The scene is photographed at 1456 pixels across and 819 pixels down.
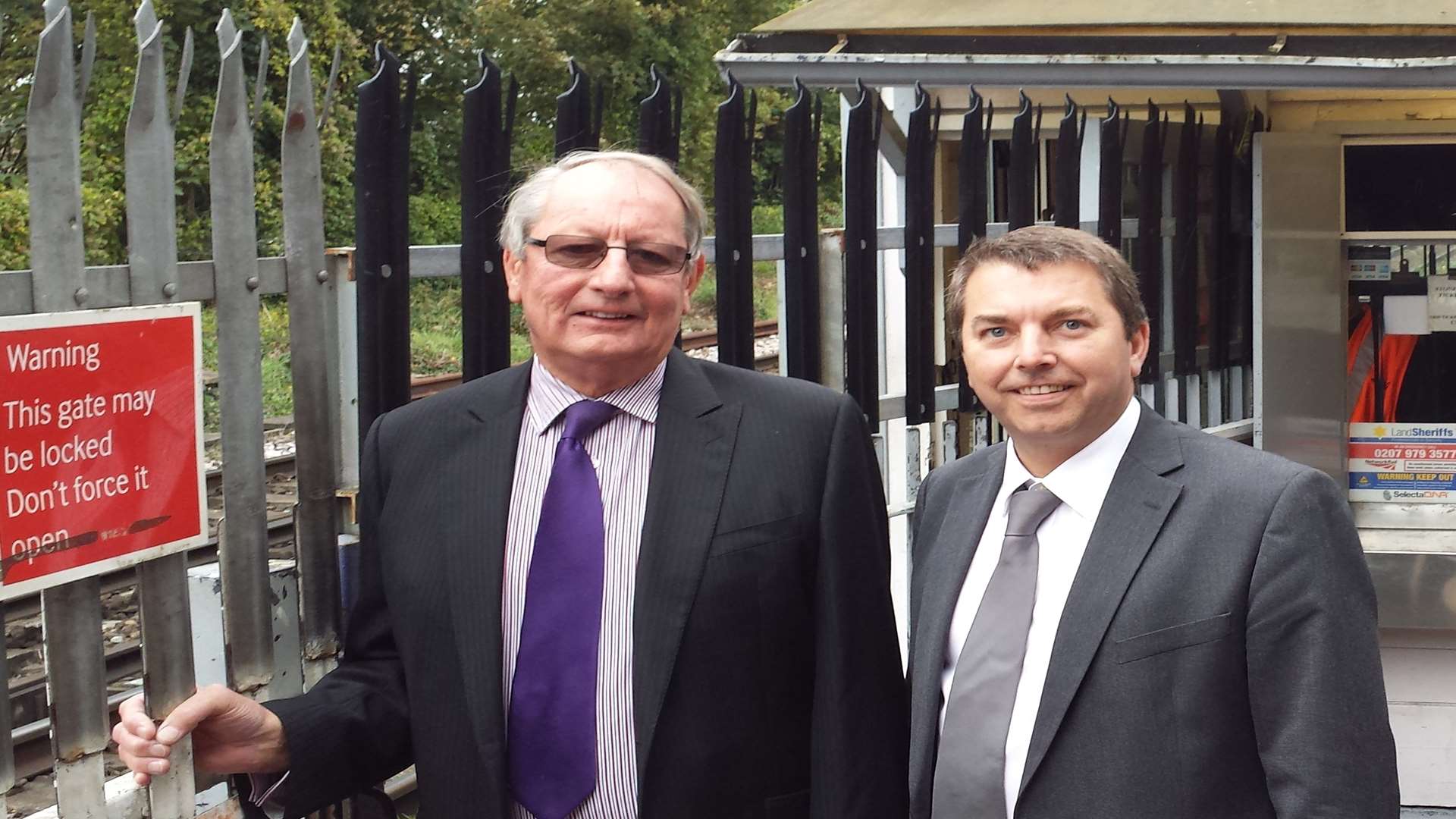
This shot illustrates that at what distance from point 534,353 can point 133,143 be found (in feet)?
2.27

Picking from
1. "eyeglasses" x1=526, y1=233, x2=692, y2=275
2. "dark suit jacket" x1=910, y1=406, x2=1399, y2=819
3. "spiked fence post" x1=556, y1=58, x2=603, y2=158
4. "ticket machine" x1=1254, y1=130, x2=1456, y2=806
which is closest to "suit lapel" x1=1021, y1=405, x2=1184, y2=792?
"dark suit jacket" x1=910, y1=406, x2=1399, y2=819

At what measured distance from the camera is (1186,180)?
557 cm

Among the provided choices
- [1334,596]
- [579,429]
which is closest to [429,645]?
[579,429]

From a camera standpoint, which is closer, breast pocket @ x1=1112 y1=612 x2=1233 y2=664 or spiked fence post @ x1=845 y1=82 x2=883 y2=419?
breast pocket @ x1=1112 y1=612 x2=1233 y2=664

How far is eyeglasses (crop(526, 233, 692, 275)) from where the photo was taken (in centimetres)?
231

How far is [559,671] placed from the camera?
224cm

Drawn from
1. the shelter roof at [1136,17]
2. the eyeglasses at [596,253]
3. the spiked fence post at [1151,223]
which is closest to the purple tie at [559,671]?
the eyeglasses at [596,253]

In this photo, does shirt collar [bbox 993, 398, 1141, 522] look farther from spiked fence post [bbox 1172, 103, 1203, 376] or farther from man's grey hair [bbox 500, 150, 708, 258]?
spiked fence post [bbox 1172, 103, 1203, 376]

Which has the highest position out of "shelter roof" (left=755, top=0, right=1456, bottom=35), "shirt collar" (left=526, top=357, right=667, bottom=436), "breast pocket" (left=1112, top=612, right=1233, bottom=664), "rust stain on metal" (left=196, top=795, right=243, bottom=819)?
"shelter roof" (left=755, top=0, right=1456, bottom=35)

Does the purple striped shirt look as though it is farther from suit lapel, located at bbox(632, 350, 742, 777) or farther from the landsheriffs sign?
the landsheriffs sign

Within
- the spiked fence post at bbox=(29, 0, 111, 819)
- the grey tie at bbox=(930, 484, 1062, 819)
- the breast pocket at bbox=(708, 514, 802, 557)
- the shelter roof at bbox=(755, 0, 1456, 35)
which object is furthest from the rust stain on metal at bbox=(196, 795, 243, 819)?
the shelter roof at bbox=(755, 0, 1456, 35)

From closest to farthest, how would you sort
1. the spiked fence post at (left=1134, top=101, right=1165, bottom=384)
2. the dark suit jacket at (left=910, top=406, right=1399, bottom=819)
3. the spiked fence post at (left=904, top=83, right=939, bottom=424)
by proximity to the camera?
the dark suit jacket at (left=910, top=406, right=1399, bottom=819) < the spiked fence post at (left=904, top=83, right=939, bottom=424) < the spiked fence post at (left=1134, top=101, right=1165, bottom=384)

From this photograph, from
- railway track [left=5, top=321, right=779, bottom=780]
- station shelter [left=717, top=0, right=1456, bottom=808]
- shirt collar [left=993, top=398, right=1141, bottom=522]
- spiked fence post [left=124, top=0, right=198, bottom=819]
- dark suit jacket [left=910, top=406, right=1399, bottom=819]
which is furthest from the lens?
railway track [left=5, top=321, right=779, bottom=780]

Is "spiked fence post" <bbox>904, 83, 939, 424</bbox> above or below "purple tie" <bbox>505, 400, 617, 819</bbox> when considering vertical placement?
above
